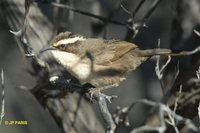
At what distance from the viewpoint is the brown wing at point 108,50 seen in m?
5.95

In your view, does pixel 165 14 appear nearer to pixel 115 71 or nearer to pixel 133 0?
pixel 133 0

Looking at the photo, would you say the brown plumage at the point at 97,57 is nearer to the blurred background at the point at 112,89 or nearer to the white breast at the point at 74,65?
the white breast at the point at 74,65

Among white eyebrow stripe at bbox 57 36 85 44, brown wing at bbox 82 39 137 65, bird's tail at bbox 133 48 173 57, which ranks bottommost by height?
bird's tail at bbox 133 48 173 57

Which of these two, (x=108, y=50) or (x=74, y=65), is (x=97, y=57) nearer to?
(x=108, y=50)

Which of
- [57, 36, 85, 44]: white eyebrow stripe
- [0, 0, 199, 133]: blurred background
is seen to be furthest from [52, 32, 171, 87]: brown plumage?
[0, 0, 199, 133]: blurred background

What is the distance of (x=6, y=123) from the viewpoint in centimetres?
934

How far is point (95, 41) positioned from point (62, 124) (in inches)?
41.1

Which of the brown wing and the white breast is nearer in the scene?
the white breast

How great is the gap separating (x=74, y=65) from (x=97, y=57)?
424 millimetres

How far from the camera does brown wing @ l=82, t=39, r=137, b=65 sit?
5949 millimetres

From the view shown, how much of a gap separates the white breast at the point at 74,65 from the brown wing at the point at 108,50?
25 centimetres

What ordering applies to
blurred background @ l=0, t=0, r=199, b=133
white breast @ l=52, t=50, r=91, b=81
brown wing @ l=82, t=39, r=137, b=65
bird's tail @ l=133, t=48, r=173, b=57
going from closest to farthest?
bird's tail @ l=133, t=48, r=173, b=57, white breast @ l=52, t=50, r=91, b=81, brown wing @ l=82, t=39, r=137, b=65, blurred background @ l=0, t=0, r=199, b=133

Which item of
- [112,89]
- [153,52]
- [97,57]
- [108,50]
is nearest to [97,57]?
[97,57]

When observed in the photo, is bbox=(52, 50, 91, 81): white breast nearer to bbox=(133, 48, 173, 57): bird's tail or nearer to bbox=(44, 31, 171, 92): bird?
bbox=(44, 31, 171, 92): bird
